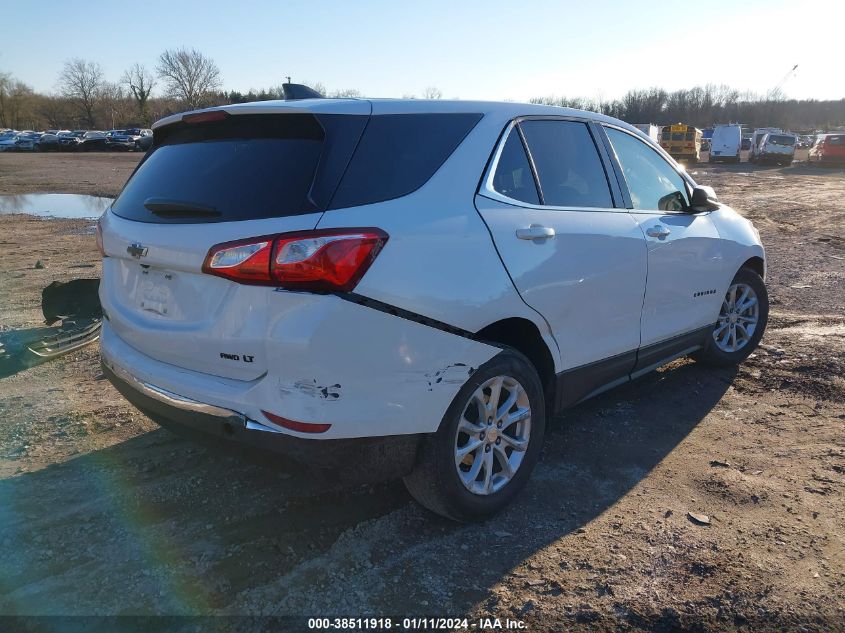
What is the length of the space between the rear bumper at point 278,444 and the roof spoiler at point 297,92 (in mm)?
1595

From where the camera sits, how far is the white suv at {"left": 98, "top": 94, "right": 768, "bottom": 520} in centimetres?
248

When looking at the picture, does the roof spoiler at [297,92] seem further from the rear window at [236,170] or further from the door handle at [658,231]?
the door handle at [658,231]

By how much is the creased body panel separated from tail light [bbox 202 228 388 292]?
0.20 ft

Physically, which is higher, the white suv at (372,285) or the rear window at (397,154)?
the rear window at (397,154)

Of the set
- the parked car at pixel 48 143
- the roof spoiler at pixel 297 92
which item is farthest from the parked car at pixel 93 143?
the roof spoiler at pixel 297 92

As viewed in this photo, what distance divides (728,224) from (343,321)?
3699 millimetres

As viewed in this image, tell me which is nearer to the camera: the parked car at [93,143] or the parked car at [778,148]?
the parked car at [778,148]

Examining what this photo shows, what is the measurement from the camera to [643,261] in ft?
12.9

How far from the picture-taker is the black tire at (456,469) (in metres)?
2.84

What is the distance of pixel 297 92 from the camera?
11.3 feet

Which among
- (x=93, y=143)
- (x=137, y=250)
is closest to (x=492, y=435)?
(x=137, y=250)

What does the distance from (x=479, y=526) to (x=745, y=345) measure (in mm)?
3309

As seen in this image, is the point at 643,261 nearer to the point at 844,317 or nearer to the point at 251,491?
the point at 251,491

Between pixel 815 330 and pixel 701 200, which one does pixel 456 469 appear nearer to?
pixel 701 200
